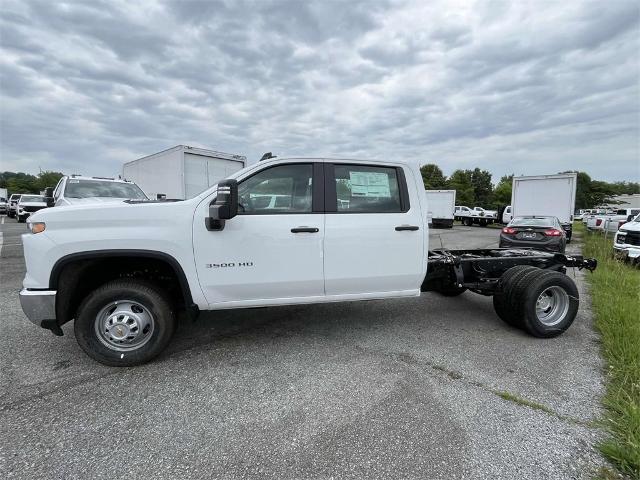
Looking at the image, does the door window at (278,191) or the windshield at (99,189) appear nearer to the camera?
the door window at (278,191)

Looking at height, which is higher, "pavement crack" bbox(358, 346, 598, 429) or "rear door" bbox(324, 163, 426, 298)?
"rear door" bbox(324, 163, 426, 298)

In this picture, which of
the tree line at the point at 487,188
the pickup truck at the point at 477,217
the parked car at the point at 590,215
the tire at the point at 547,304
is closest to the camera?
the tire at the point at 547,304

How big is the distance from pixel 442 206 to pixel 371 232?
25.5 meters

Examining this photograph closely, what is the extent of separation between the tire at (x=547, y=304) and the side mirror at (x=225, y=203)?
3.33 m

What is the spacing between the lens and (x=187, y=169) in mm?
10523

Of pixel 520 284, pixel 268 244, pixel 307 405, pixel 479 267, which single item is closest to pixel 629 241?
pixel 479 267

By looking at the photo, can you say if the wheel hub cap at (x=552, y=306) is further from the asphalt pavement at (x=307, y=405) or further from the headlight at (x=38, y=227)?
the headlight at (x=38, y=227)

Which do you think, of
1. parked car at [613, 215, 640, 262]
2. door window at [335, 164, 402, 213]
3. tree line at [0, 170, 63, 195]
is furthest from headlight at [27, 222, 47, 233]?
tree line at [0, 170, 63, 195]

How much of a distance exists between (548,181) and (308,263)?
19.2 meters

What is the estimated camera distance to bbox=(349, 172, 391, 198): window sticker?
148 inches

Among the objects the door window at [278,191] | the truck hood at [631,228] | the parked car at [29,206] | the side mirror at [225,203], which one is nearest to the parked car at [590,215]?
the truck hood at [631,228]

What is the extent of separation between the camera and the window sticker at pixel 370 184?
375cm

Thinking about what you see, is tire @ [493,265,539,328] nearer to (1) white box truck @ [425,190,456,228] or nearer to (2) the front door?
(2) the front door

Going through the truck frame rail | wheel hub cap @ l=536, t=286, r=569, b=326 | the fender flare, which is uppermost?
the fender flare
